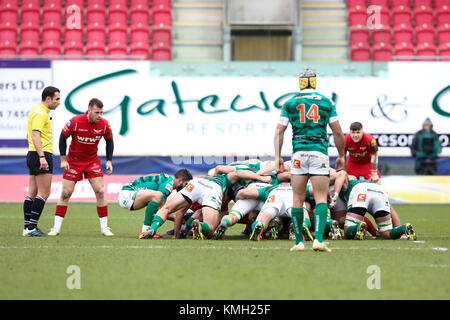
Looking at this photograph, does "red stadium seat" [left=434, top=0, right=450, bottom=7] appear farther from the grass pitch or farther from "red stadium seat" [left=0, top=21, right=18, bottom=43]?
the grass pitch

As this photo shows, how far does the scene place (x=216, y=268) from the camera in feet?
19.2

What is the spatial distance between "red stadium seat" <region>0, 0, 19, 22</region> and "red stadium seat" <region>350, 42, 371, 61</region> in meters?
10.0

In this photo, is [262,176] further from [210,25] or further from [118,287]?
[210,25]

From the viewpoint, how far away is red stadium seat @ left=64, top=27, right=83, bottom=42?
19.7m

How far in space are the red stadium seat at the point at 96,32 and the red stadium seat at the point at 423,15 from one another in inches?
377

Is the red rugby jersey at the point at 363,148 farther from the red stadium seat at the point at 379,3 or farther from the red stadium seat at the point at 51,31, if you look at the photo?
the red stadium seat at the point at 51,31

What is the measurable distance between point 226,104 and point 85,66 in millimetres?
3777

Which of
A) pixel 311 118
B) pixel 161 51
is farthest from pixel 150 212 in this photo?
pixel 161 51

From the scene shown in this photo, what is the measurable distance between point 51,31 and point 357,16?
9140 millimetres

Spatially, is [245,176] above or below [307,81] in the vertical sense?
below

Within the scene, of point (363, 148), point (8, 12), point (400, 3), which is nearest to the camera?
point (363, 148)

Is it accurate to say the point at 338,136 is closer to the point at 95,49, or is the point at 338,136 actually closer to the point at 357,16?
the point at 95,49

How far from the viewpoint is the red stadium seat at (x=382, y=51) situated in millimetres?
19016

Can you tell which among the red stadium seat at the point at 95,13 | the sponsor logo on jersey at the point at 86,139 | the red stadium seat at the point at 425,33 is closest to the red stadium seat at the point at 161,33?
the red stadium seat at the point at 95,13
